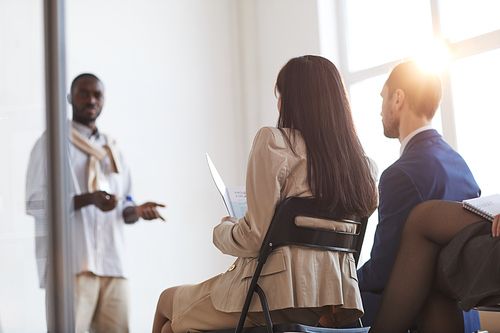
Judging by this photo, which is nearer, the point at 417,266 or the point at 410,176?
the point at 417,266

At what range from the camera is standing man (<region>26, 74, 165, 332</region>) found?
7.13 feet

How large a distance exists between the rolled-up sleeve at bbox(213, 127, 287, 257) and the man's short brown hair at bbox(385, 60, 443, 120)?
1.12 m

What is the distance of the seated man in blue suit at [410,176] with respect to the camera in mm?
1872

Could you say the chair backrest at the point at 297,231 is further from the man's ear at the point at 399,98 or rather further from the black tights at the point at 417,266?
the man's ear at the point at 399,98

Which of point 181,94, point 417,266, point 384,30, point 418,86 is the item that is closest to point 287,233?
point 417,266

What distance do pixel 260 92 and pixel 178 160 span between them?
43.3 inches

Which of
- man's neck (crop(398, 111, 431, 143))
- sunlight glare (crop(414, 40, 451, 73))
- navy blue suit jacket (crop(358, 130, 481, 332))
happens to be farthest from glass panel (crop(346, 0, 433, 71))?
navy blue suit jacket (crop(358, 130, 481, 332))

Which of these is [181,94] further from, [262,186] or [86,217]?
[262,186]

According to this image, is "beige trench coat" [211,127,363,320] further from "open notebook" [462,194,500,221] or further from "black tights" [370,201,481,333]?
"open notebook" [462,194,500,221]

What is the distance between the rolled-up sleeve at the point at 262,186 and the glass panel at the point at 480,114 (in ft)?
8.43

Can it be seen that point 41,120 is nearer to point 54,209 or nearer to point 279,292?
point 54,209

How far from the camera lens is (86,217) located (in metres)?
2.21

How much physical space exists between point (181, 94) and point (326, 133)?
3.03m

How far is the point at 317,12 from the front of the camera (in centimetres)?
433
